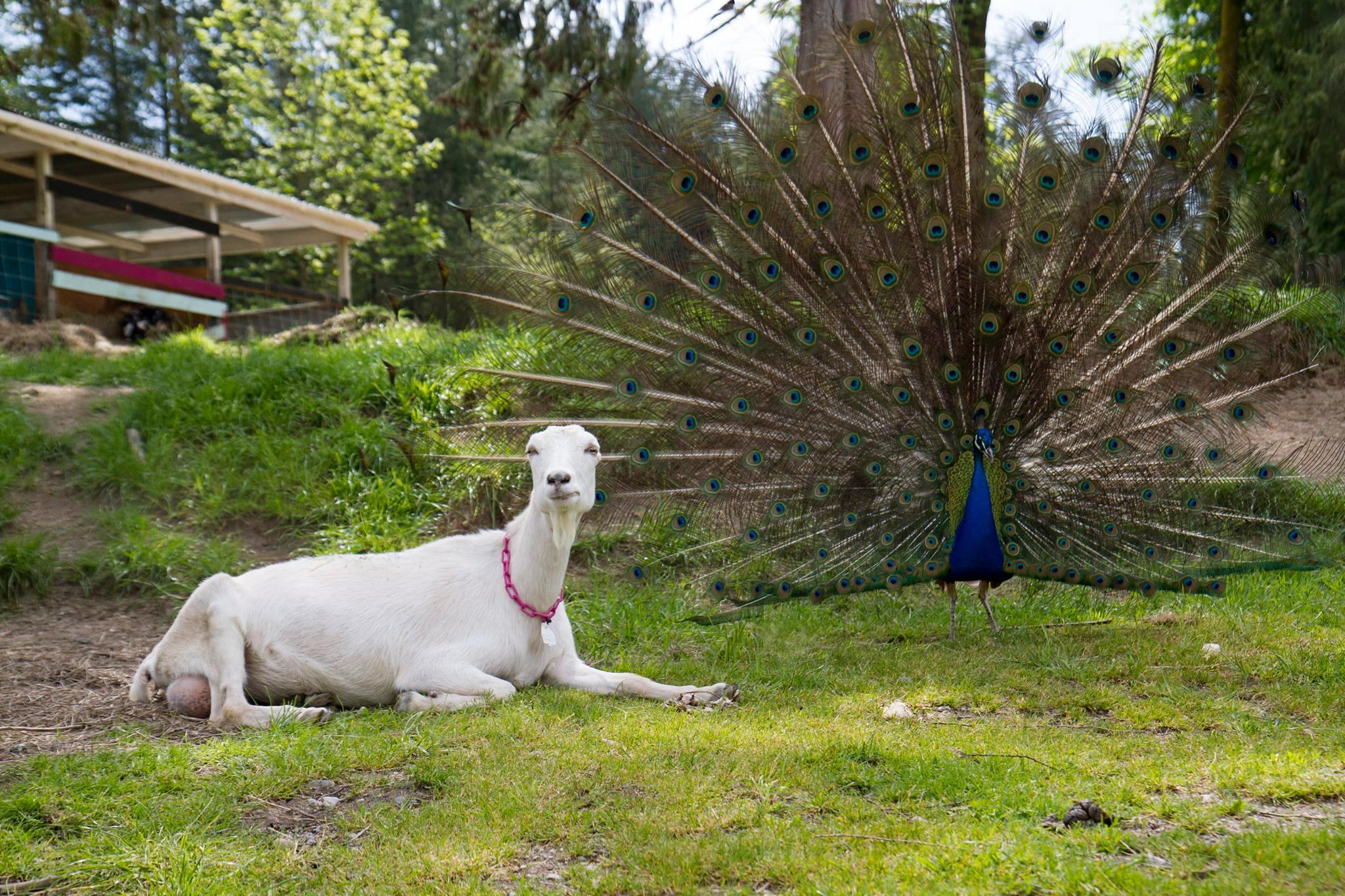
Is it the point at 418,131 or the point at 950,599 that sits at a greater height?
the point at 418,131

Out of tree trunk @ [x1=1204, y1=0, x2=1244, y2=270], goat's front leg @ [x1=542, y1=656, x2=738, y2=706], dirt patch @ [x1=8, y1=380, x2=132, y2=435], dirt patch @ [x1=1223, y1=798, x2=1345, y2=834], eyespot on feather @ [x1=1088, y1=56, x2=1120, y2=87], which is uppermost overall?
eyespot on feather @ [x1=1088, y1=56, x2=1120, y2=87]

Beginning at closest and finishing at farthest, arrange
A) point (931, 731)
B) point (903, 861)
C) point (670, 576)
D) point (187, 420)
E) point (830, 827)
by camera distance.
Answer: point (903, 861), point (830, 827), point (931, 731), point (670, 576), point (187, 420)

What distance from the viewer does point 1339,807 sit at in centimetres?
352

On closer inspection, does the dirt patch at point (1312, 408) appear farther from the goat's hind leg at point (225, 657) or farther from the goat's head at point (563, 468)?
the goat's hind leg at point (225, 657)

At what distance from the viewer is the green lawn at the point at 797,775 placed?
3.18 meters

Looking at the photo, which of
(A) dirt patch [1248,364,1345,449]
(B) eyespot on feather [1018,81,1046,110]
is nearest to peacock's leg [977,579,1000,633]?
(B) eyespot on feather [1018,81,1046,110]

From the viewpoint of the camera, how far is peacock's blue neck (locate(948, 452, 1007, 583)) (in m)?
6.21

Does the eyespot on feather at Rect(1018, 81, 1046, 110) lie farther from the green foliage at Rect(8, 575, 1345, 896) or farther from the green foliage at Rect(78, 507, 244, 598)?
the green foliage at Rect(78, 507, 244, 598)

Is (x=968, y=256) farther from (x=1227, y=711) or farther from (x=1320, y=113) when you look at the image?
(x=1320, y=113)

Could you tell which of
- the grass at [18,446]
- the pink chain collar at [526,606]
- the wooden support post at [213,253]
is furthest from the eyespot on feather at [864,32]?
the wooden support post at [213,253]

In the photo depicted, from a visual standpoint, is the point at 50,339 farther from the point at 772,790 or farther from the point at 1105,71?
the point at 772,790

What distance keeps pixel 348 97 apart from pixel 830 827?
28.9 meters

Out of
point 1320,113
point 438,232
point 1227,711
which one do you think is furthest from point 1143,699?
point 438,232

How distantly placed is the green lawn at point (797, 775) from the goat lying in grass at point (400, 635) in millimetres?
247
